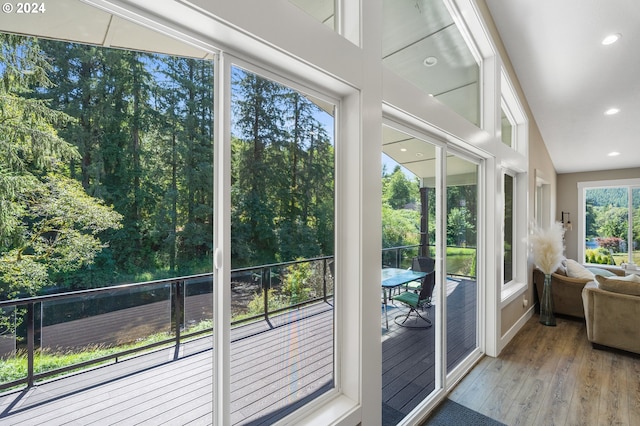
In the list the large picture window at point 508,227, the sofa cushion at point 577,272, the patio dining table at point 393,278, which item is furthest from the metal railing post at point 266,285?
the sofa cushion at point 577,272

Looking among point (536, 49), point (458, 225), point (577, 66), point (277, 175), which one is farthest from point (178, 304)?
point (577, 66)

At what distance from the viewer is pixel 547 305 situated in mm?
4227

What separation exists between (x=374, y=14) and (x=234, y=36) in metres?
0.98

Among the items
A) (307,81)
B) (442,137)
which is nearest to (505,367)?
(442,137)

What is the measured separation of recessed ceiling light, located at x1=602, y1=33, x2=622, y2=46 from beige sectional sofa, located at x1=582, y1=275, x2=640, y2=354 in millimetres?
2665

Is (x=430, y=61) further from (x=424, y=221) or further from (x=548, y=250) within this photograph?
(x=548, y=250)

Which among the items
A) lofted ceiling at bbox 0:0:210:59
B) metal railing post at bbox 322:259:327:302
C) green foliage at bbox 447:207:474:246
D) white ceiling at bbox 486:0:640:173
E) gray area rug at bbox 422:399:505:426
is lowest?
gray area rug at bbox 422:399:505:426

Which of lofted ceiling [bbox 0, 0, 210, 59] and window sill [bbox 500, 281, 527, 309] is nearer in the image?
lofted ceiling [bbox 0, 0, 210, 59]

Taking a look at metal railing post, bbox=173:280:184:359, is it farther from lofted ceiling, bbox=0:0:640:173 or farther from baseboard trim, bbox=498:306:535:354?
baseboard trim, bbox=498:306:535:354

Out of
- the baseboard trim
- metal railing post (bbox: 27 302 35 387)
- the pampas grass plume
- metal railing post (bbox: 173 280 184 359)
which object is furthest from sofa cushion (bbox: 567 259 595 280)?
metal railing post (bbox: 27 302 35 387)

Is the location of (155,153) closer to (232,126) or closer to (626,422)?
(232,126)

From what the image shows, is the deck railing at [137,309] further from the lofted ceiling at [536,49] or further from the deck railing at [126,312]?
the lofted ceiling at [536,49]

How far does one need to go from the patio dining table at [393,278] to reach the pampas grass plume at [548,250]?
2.93 metres

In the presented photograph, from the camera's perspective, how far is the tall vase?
13.8 ft
